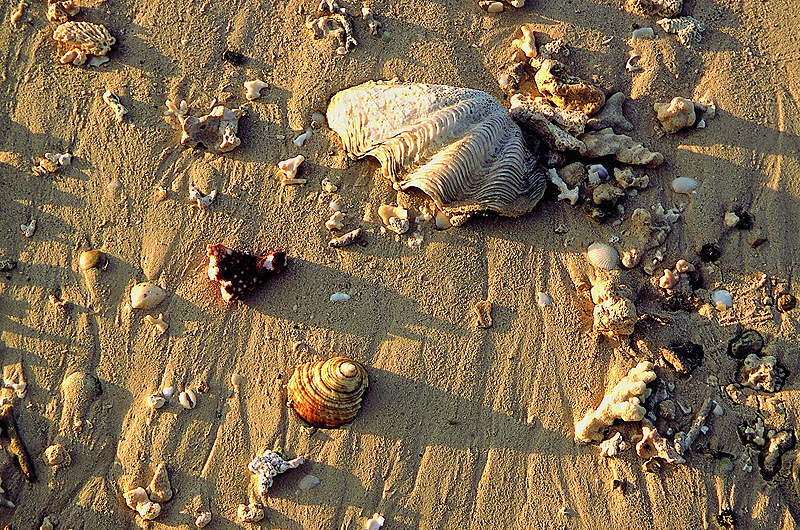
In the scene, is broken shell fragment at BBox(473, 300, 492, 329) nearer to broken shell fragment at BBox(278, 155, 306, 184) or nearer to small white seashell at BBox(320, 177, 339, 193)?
small white seashell at BBox(320, 177, 339, 193)

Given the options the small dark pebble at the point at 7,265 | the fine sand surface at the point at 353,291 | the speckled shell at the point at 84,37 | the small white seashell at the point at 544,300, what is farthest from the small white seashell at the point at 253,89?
the small white seashell at the point at 544,300

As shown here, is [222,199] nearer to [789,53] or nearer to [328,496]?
[328,496]

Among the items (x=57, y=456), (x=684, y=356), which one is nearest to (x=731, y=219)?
(x=684, y=356)

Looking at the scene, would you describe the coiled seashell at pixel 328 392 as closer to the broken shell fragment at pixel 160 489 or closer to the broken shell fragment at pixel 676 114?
the broken shell fragment at pixel 160 489

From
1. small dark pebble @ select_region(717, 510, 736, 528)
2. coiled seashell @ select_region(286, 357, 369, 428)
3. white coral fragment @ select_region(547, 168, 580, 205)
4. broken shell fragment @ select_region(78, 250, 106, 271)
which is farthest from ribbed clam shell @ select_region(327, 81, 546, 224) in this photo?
small dark pebble @ select_region(717, 510, 736, 528)

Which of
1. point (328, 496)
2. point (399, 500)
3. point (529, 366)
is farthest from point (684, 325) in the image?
point (328, 496)

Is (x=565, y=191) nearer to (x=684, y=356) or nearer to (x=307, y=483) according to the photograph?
(x=684, y=356)
